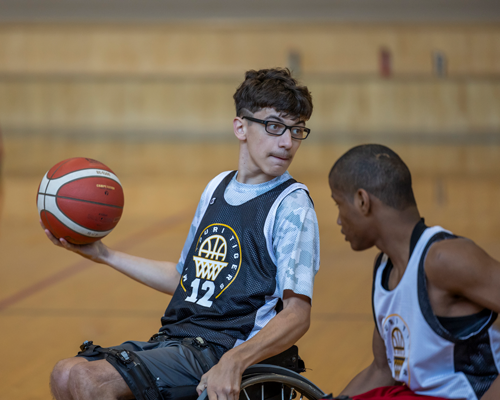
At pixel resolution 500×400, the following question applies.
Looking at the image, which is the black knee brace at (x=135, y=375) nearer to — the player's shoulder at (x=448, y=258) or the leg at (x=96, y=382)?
the leg at (x=96, y=382)

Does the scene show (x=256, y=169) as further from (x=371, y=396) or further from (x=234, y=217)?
(x=371, y=396)

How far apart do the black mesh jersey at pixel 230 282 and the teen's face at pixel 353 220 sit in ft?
0.94

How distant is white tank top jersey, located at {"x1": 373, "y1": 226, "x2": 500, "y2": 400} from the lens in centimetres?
140

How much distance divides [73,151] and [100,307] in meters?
7.11

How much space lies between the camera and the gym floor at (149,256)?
10.6ft

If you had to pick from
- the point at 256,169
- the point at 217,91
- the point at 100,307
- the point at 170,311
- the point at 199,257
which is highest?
the point at 217,91

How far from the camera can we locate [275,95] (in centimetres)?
183

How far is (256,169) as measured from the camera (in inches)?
75.6

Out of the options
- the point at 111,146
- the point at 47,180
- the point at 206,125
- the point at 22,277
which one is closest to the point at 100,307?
the point at 22,277

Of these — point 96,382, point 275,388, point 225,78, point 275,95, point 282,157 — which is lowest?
point 275,388

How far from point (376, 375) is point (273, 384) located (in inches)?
10.9

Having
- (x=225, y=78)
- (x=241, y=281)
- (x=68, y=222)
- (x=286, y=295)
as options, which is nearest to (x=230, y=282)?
(x=241, y=281)

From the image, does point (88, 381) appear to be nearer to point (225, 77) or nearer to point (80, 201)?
point (80, 201)

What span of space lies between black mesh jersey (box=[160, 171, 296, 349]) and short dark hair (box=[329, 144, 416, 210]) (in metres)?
0.35
